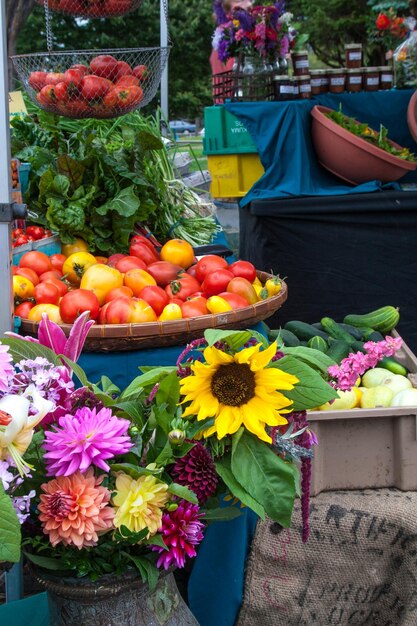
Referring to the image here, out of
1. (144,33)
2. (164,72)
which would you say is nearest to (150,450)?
(164,72)

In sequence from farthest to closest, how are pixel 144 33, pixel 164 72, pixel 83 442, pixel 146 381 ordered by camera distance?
pixel 144 33 → pixel 164 72 → pixel 146 381 → pixel 83 442

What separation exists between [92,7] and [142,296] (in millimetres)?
1198

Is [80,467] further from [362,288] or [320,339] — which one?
[362,288]

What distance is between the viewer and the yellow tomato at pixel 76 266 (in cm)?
237

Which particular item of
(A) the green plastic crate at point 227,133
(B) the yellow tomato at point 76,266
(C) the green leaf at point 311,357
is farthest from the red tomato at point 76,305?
(A) the green plastic crate at point 227,133

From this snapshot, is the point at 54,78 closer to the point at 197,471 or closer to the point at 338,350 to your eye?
the point at 338,350

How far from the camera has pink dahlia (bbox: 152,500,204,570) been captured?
1.10 meters

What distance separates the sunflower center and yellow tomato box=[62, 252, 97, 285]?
130cm

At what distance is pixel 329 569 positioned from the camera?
188 cm

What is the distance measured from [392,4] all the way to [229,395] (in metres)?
7.14

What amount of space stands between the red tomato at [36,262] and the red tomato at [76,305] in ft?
1.20

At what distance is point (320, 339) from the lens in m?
2.41

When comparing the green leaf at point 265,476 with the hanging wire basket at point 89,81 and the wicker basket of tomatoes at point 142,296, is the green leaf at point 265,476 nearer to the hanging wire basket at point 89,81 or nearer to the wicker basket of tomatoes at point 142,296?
the wicker basket of tomatoes at point 142,296

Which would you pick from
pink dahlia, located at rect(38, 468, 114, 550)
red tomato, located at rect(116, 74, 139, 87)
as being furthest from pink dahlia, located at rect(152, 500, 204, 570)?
red tomato, located at rect(116, 74, 139, 87)
